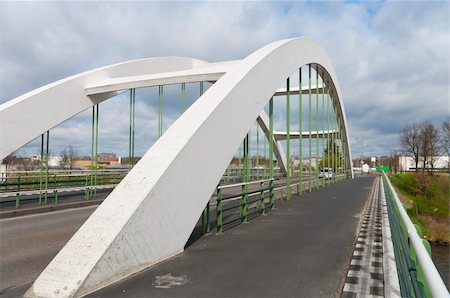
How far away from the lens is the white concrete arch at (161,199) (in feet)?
13.1

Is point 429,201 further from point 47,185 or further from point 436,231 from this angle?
point 47,185

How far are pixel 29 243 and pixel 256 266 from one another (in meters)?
4.59

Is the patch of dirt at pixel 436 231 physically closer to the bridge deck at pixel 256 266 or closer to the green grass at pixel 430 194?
the green grass at pixel 430 194

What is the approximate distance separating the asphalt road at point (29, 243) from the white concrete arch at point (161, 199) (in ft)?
2.81

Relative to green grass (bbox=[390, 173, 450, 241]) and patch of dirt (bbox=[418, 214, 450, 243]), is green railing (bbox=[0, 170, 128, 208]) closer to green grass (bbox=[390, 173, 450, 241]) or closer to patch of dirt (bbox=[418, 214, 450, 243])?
patch of dirt (bbox=[418, 214, 450, 243])

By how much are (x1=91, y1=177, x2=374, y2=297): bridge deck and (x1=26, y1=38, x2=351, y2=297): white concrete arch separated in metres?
0.25

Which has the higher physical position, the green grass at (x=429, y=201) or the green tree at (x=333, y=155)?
the green tree at (x=333, y=155)

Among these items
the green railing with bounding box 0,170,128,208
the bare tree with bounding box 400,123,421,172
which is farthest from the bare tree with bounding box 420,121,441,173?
the green railing with bounding box 0,170,128,208

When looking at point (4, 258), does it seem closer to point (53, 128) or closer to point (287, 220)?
point (287, 220)

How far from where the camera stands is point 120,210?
14.9 ft

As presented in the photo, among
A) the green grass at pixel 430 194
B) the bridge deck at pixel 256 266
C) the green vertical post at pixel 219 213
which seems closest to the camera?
the bridge deck at pixel 256 266

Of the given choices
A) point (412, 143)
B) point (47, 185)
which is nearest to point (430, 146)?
point (412, 143)

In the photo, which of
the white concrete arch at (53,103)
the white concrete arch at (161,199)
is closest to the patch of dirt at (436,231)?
the white concrete arch at (53,103)

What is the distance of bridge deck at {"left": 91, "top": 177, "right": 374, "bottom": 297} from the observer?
395 centimetres
